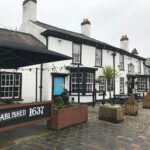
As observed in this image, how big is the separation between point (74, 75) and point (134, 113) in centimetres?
671

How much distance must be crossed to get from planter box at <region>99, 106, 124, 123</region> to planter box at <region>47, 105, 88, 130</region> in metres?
1.22

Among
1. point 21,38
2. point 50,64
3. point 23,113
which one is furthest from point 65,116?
point 21,38

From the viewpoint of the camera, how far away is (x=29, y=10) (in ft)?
57.7

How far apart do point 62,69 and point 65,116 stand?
27.6 feet

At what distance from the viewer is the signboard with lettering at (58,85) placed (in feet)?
53.5

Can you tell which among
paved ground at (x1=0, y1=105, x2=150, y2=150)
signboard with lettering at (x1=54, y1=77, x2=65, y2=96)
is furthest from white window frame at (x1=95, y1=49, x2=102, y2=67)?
paved ground at (x1=0, y1=105, x2=150, y2=150)

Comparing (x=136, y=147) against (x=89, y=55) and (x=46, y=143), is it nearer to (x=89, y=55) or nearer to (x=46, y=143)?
(x=46, y=143)

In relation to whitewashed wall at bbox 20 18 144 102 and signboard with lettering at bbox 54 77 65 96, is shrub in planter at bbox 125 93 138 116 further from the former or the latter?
whitewashed wall at bbox 20 18 144 102

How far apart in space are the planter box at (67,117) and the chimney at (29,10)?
10948mm

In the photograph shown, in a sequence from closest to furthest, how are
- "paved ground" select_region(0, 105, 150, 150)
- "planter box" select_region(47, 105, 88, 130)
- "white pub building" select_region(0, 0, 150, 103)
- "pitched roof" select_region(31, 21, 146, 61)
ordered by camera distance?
"paved ground" select_region(0, 105, 150, 150)
"planter box" select_region(47, 105, 88, 130)
"white pub building" select_region(0, 0, 150, 103)
"pitched roof" select_region(31, 21, 146, 61)

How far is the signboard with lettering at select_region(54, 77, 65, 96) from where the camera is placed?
53.5 feet

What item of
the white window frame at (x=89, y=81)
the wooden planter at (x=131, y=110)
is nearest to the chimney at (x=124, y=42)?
the white window frame at (x=89, y=81)

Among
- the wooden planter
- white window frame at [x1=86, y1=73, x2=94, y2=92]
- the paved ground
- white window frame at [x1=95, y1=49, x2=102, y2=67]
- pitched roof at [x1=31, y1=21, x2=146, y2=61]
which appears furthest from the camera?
white window frame at [x1=95, y1=49, x2=102, y2=67]

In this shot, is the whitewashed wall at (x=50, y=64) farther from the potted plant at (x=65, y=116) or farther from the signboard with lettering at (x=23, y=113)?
the signboard with lettering at (x=23, y=113)
